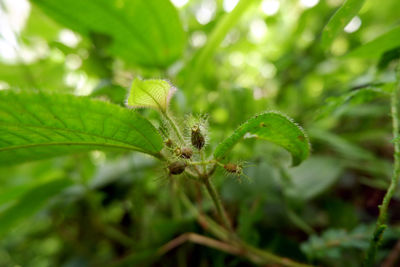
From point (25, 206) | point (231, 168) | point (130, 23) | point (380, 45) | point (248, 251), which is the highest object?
point (130, 23)

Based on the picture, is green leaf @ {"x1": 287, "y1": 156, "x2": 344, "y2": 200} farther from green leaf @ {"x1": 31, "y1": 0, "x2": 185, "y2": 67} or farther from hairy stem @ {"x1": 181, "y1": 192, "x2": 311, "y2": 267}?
green leaf @ {"x1": 31, "y1": 0, "x2": 185, "y2": 67}

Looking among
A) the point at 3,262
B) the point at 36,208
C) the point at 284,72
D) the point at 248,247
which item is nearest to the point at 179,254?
the point at 248,247

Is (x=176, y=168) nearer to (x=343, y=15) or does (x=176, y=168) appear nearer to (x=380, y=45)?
(x=343, y=15)

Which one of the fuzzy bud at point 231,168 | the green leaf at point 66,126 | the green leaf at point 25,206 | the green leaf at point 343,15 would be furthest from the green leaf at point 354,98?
the green leaf at point 25,206

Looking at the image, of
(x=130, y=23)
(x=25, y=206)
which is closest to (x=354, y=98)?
(x=130, y=23)

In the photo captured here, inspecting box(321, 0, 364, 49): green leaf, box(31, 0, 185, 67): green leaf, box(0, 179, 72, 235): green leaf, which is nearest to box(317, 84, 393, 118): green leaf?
box(321, 0, 364, 49): green leaf

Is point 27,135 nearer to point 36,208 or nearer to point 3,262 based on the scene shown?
point 36,208

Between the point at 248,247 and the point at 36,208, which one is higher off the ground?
the point at 36,208
